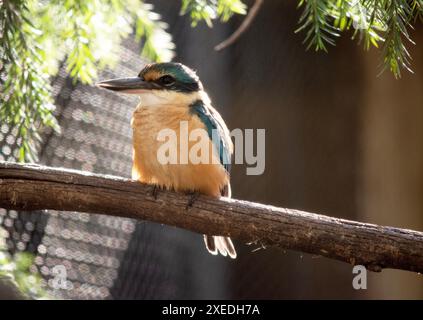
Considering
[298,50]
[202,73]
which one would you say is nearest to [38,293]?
[202,73]

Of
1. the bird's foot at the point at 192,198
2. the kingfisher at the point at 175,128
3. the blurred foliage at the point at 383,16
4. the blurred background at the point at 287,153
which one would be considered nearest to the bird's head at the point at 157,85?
the kingfisher at the point at 175,128

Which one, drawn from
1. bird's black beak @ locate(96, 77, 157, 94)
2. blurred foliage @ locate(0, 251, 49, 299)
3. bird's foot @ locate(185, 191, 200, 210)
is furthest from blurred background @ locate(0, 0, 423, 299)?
blurred foliage @ locate(0, 251, 49, 299)

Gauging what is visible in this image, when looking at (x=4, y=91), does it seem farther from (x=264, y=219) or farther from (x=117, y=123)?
(x=117, y=123)

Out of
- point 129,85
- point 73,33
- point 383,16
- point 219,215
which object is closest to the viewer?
point 383,16

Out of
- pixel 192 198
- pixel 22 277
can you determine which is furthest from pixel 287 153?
pixel 22 277

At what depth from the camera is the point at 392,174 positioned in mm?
3600

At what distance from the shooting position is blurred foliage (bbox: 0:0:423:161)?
1.63 m

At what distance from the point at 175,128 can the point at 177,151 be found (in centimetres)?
7

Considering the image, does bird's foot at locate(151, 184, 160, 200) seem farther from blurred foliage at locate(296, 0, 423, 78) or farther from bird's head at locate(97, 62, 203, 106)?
blurred foliage at locate(296, 0, 423, 78)

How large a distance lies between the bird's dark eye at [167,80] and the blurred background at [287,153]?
1.26 m

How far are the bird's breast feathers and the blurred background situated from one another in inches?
52.2

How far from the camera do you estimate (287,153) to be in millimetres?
3709

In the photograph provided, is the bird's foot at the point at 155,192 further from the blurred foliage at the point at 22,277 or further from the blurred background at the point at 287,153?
the blurred background at the point at 287,153

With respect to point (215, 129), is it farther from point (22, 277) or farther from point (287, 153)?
point (287, 153)
